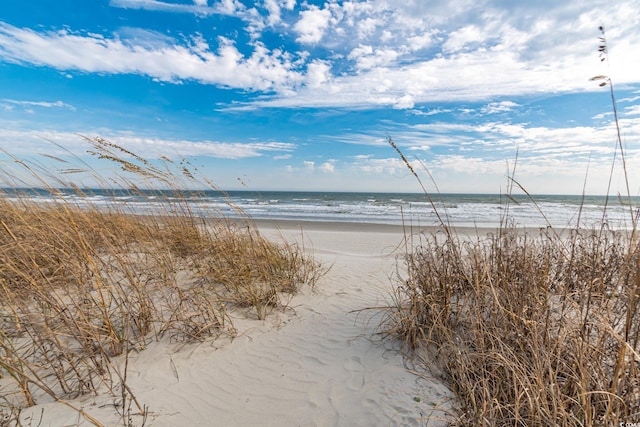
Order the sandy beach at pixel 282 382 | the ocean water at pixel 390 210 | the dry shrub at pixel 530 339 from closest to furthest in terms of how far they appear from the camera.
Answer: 1. the dry shrub at pixel 530 339
2. the sandy beach at pixel 282 382
3. the ocean water at pixel 390 210

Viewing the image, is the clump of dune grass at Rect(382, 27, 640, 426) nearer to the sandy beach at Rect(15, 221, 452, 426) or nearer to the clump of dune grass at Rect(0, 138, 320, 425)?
the sandy beach at Rect(15, 221, 452, 426)

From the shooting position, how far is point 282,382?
259cm

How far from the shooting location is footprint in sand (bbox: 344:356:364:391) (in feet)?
8.11

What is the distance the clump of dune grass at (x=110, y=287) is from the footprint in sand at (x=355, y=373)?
4.08ft

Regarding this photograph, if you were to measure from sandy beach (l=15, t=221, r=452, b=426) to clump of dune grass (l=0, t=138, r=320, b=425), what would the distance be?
5.7 inches

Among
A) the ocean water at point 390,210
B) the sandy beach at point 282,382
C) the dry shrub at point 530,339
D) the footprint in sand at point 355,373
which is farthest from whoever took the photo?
the ocean water at point 390,210

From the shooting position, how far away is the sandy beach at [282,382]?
2133 millimetres

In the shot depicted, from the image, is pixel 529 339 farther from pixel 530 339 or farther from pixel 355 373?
pixel 355 373

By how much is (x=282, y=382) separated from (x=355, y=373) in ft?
2.04

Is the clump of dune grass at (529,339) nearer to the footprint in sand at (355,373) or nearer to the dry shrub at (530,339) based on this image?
the dry shrub at (530,339)

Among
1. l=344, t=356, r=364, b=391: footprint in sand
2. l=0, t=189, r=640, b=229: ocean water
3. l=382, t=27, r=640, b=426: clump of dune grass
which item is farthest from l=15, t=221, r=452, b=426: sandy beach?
l=0, t=189, r=640, b=229: ocean water

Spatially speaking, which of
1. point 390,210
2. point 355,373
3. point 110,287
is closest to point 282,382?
point 355,373

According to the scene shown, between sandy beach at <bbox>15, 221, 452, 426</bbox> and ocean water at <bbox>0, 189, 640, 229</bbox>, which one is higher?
Answer: ocean water at <bbox>0, 189, 640, 229</bbox>

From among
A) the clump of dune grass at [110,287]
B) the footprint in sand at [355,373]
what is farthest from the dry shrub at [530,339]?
the clump of dune grass at [110,287]
